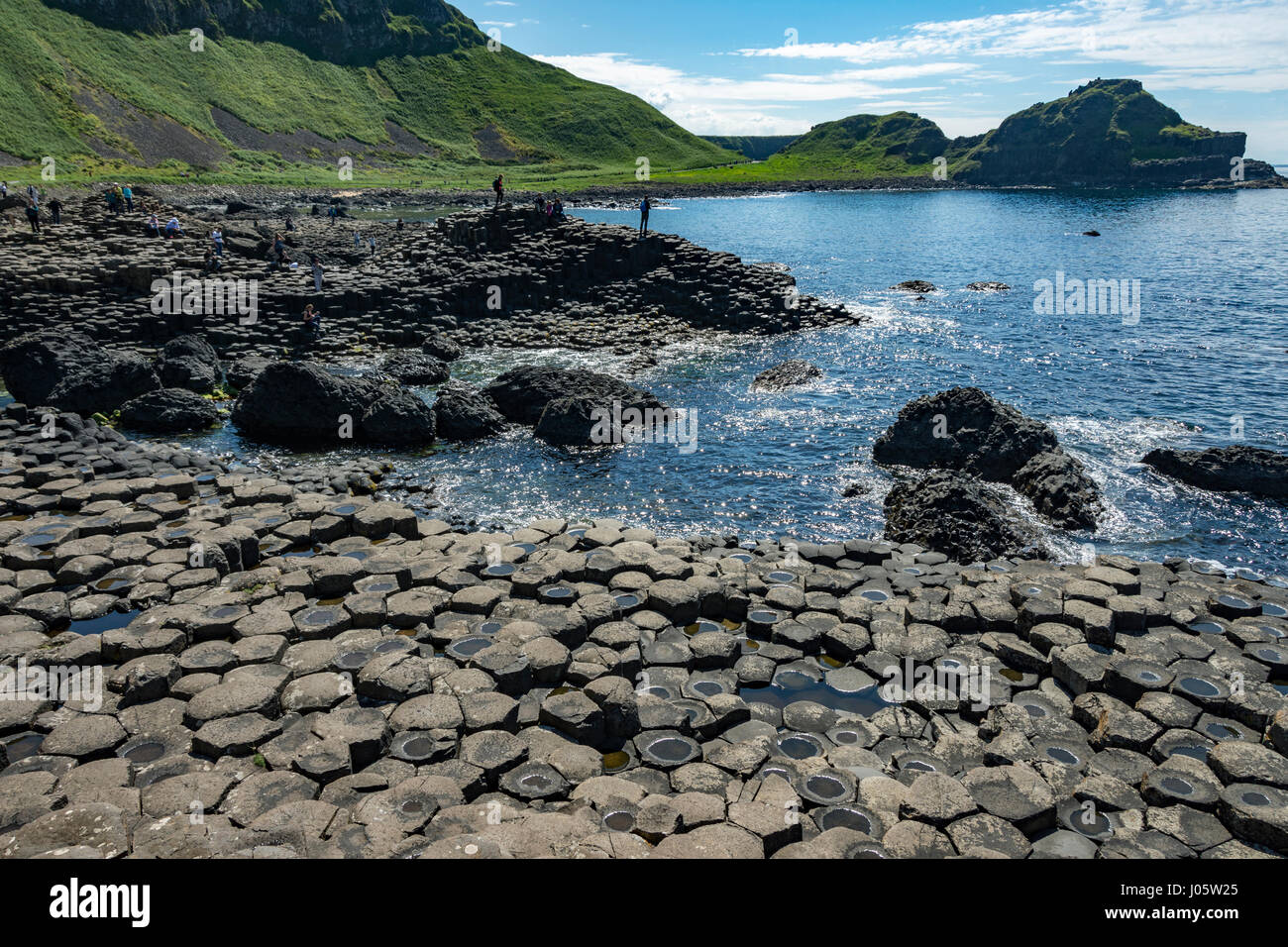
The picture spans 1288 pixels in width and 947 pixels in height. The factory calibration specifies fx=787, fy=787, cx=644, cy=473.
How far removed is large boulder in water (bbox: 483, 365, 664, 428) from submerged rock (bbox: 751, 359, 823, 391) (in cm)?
828

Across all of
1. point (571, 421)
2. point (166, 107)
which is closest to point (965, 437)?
point (571, 421)

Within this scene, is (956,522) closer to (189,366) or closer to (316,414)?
(316,414)

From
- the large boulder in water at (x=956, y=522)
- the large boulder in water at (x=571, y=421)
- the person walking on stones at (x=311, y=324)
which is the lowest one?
the large boulder in water at (x=956, y=522)

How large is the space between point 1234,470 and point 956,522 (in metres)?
11.8

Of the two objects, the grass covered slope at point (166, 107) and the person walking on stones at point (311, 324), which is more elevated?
the grass covered slope at point (166, 107)

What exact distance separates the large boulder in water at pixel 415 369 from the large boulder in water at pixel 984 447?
20029 millimetres

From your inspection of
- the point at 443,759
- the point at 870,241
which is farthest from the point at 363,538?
the point at 870,241

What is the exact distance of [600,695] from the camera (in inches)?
505

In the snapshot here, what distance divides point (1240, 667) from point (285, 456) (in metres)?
27.4

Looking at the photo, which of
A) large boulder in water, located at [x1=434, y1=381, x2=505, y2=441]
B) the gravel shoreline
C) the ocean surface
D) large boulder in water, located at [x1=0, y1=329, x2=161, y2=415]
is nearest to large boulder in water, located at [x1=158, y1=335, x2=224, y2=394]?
large boulder in water, located at [x1=0, y1=329, x2=161, y2=415]

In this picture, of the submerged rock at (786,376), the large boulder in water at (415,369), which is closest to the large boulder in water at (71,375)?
the large boulder in water at (415,369)

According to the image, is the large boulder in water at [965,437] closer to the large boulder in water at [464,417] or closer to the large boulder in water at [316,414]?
the large boulder in water at [464,417]

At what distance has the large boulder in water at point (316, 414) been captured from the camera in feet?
95.2
